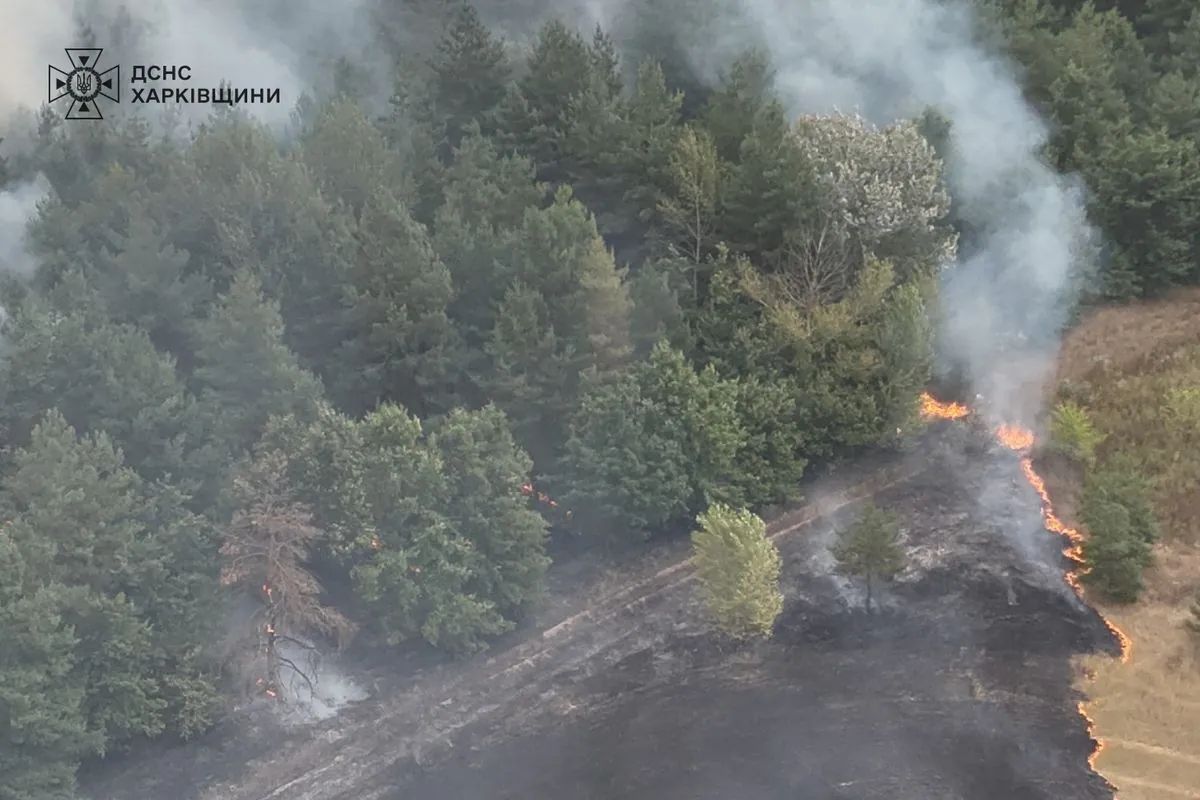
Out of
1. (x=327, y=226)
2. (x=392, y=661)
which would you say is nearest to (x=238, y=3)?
(x=327, y=226)

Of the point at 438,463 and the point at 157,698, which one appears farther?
the point at 438,463

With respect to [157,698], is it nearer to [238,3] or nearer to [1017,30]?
[238,3]

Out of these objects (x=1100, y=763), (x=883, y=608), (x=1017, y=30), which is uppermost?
(x=1017, y=30)

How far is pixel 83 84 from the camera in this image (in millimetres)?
40281

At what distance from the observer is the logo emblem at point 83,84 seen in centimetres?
3900

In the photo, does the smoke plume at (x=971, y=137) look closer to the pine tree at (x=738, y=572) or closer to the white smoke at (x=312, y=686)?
the pine tree at (x=738, y=572)

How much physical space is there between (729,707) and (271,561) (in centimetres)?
1086

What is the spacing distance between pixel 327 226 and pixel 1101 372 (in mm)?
23608

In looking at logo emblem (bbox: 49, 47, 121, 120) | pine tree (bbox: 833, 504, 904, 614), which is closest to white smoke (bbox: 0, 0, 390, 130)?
logo emblem (bbox: 49, 47, 121, 120)

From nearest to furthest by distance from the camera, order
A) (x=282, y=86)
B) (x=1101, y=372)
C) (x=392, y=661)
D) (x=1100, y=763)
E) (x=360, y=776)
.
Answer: (x=1100, y=763) → (x=360, y=776) → (x=392, y=661) → (x=1101, y=372) → (x=282, y=86)

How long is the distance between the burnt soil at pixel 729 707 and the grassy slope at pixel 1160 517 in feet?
2.67

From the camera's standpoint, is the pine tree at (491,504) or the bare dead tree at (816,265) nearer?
the pine tree at (491,504)

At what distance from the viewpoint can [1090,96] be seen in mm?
41531

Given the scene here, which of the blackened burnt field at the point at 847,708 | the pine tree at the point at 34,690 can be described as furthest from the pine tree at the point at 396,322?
the pine tree at the point at 34,690
